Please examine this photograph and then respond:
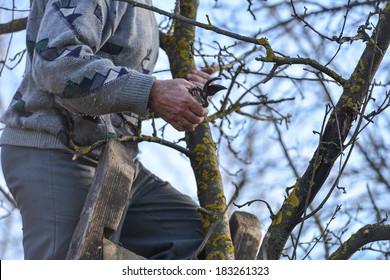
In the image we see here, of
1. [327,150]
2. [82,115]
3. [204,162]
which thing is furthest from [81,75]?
[327,150]

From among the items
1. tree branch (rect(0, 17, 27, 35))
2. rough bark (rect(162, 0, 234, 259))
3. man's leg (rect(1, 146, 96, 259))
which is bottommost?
man's leg (rect(1, 146, 96, 259))

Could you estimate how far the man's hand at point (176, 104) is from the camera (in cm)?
295

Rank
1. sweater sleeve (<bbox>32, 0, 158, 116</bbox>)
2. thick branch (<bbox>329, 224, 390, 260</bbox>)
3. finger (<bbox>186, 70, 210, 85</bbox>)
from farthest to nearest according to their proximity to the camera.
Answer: finger (<bbox>186, 70, 210, 85</bbox>)
sweater sleeve (<bbox>32, 0, 158, 116</bbox>)
thick branch (<bbox>329, 224, 390, 260</bbox>)

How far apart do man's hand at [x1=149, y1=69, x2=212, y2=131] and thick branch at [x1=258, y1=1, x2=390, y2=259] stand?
0.44 metres

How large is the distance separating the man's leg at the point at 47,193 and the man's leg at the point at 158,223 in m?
0.32

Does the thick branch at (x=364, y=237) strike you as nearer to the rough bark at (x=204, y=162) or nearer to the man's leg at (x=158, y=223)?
the rough bark at (x=204, y=162)

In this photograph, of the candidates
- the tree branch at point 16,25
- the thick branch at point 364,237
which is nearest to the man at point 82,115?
the thick branch at point 364,237

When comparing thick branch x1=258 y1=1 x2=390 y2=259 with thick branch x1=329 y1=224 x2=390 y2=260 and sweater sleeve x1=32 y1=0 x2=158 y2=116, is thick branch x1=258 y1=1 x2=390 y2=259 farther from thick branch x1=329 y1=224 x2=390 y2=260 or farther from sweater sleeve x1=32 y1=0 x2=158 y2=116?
sweater sleeve x1=32 y1=0 x2=158 y2=116

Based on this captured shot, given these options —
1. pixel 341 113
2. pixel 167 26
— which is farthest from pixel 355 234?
pixel 167 26

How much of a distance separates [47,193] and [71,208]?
0.10 meters

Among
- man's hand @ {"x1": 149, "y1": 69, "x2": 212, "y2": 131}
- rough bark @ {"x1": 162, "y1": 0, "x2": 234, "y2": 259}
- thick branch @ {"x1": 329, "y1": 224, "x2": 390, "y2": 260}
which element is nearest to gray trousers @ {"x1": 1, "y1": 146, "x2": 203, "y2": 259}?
rough bark @ {"x1": 162, "y1": 0, "x2": 234, "y2": 259}

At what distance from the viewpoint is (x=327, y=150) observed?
8.98 feet

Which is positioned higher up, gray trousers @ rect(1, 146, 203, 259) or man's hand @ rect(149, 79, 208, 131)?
man's hand @ rect(149, 79, 208, 131)

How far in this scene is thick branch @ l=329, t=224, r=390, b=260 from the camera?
270 cm
